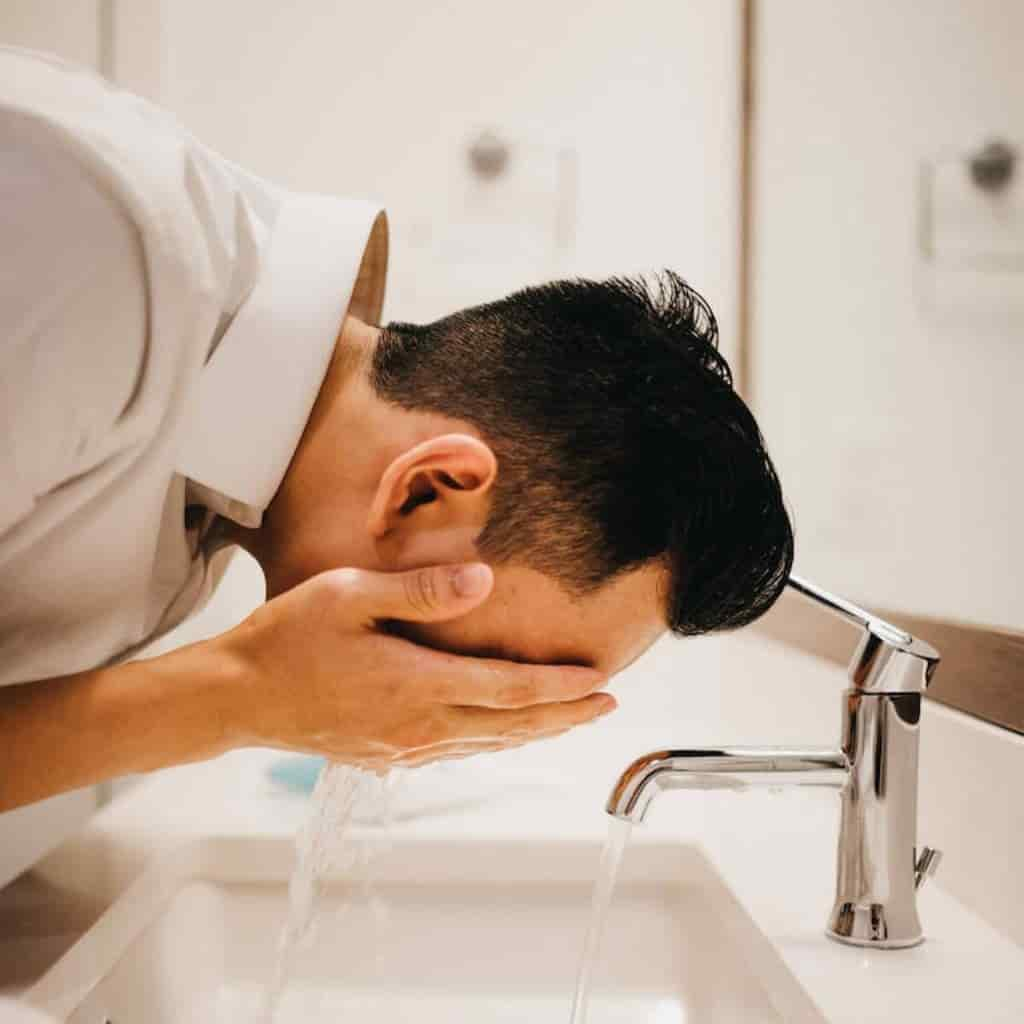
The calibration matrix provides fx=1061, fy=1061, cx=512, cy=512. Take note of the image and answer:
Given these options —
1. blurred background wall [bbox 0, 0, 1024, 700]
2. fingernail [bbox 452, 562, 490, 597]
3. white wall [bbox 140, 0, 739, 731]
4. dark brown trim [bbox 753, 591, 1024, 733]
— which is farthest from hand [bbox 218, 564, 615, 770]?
white wall [bbox 140, 0, 739, 731]

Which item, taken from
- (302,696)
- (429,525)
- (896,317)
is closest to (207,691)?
(302,696)

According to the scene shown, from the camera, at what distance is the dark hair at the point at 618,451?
0.56 metres

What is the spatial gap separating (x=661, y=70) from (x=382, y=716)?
1.05 meters

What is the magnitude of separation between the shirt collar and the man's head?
0.03 metres

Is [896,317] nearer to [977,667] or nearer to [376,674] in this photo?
[977,667]

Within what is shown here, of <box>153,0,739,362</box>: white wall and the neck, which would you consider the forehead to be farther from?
<box>153,0,739,362</box>: white wall

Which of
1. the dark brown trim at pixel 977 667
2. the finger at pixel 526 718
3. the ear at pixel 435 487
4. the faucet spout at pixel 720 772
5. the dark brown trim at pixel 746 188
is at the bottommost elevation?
the faucet spout at pixel 720 772

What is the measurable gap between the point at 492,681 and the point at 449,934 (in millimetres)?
328

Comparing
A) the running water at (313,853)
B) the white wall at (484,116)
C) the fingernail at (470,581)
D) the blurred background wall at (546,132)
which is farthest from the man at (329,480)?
the white wall at (484,116)

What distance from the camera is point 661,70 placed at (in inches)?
53.1

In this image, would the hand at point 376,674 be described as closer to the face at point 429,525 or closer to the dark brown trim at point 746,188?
the face at point 429,525

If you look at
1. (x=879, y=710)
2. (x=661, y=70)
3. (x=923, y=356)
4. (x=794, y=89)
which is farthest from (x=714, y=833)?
(x=661, y=70)

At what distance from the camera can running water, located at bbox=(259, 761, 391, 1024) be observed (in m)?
0.72

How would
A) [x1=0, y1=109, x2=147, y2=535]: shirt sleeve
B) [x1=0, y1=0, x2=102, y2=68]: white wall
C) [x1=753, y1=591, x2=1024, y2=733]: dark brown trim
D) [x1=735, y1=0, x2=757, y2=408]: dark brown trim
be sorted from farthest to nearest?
[x1=735, y1=0, x2=757, y2=408]: dark brown trim < [x1=0, y1=0, x2=102, y2=68]: white wall < [x1=753, y1=591, x2=1024, y2=733]: dark brown trim < [x1=0, y1=109, x2=147, y2=535]: shirt sleeve
